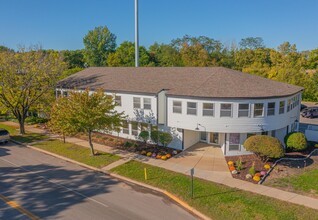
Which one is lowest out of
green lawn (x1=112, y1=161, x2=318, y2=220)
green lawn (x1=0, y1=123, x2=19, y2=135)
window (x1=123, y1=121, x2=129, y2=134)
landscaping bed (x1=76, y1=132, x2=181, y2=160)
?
green lawn (x1=112, y1=161, x2=318, y2=220)

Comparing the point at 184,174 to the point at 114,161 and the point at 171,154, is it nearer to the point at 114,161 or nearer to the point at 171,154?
the point at 171,154

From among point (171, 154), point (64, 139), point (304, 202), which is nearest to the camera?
point (304, 202)

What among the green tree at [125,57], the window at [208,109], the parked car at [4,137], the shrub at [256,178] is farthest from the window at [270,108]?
the green tree at [125,57]

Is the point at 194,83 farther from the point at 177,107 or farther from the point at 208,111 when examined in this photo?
the point at 208,111

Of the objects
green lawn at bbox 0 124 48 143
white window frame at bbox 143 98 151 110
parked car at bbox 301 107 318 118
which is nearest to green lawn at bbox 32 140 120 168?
green lawn at bbox 0 124 48 143

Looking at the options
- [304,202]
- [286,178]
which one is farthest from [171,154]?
[304,202]

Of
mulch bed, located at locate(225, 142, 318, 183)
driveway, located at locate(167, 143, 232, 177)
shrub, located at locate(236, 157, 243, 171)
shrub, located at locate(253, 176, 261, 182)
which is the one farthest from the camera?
driveway, located at locate(167, 143, 232, 177)

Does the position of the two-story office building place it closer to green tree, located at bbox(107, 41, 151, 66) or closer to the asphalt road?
the asphalt road
